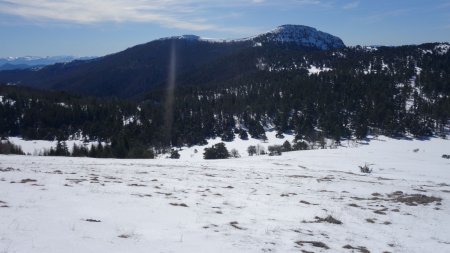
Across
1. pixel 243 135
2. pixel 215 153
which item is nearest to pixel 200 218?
pixel 215 153

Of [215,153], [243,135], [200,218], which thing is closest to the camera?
[200,218]

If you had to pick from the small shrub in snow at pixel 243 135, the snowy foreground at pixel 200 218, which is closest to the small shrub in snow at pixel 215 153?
the small shrub in snow at pixel 243 135

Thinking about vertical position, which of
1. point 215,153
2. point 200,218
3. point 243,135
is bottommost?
point 215,153

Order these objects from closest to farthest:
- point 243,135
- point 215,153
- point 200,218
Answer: point 200,218 < point 215,153 < point 243,135

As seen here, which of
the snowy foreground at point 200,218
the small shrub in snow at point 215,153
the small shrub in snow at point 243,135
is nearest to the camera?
the snowy foreground at point 200,218

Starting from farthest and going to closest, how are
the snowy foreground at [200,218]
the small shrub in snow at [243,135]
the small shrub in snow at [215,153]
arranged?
the small shrub in snow at [243,135]
the small shrub in snow at [215,153]
the snowy foreground at [200,218]

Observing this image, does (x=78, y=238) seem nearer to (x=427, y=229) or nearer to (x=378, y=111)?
(x=427, y=229)

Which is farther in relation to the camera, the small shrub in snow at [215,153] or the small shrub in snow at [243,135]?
the small shrub in snow at [243,135]

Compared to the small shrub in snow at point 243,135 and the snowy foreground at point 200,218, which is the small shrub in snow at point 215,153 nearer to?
the small shrub in snow at point 243,135

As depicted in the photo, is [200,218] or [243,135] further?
[243,135]

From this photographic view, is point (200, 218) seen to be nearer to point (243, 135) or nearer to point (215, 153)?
point (215, 153)

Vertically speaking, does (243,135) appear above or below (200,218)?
below

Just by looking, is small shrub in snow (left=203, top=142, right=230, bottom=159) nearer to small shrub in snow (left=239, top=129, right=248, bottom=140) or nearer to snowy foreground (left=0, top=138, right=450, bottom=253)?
small shrub in snow (left=239, top=129, right=248, bottom=140)

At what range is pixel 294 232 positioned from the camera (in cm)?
1584
